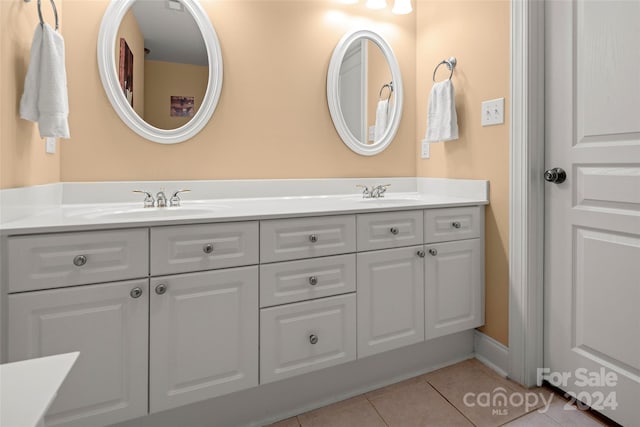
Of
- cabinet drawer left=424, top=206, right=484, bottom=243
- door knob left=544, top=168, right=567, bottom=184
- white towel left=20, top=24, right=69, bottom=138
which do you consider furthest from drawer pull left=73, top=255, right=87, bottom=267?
door knob left=544, top=168, right=567, bottom=184

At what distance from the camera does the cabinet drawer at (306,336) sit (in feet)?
4.62

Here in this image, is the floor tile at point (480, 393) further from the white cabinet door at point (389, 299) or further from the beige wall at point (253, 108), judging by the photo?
the beige wall at point (253, 108)

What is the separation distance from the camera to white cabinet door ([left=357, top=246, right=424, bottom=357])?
63.0 inches

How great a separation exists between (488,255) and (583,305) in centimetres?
46

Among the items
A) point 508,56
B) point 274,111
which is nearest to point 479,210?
point 508,56

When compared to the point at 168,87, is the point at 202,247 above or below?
below

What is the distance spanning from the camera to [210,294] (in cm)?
131

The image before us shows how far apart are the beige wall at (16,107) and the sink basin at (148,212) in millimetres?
212

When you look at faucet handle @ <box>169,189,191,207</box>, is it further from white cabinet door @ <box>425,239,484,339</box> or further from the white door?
the white door

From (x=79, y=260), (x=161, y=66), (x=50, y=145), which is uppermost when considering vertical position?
(x=161, y=66)

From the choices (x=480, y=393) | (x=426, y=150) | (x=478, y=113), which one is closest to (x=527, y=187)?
(x=478, y=113)

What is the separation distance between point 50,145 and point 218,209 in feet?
2.30

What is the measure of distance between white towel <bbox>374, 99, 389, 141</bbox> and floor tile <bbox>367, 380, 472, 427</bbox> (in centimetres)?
137

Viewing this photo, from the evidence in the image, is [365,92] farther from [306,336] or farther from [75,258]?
[75,258]
